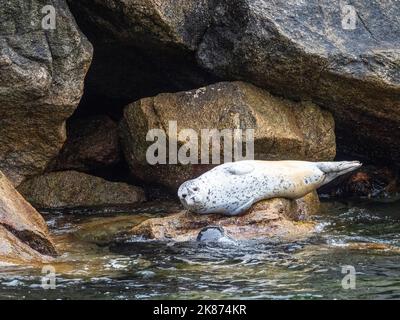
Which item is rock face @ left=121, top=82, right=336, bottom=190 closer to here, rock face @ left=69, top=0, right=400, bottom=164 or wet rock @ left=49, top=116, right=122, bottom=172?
rock face @ left=69, top=0, right=400, bottom=164

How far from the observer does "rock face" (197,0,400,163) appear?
9.38 metres

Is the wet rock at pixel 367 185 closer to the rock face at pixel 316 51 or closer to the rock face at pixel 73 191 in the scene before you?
the rock face at pixel 316 51

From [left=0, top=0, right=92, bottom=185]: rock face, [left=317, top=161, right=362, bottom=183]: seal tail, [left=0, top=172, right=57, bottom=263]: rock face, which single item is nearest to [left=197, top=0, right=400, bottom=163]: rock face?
[left=317, top=161, right=362, bottom=183]: seal tail

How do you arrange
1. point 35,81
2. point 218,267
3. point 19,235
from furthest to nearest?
point 35,81, point 19,235, point 218,267

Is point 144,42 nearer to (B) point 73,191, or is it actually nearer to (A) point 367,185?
(B) point 73,191

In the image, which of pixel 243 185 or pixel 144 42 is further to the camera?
pixel 144 42

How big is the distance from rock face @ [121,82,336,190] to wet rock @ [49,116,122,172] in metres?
0.91

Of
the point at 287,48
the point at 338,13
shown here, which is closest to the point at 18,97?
the point at 287,48

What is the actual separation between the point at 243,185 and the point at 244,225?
0.57 m

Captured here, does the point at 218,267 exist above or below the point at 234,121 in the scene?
below

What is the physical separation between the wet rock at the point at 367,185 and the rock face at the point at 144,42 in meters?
2.36

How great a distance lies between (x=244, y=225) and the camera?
8234 millimetres

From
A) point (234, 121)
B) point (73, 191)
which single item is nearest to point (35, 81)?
point (73, 191)
